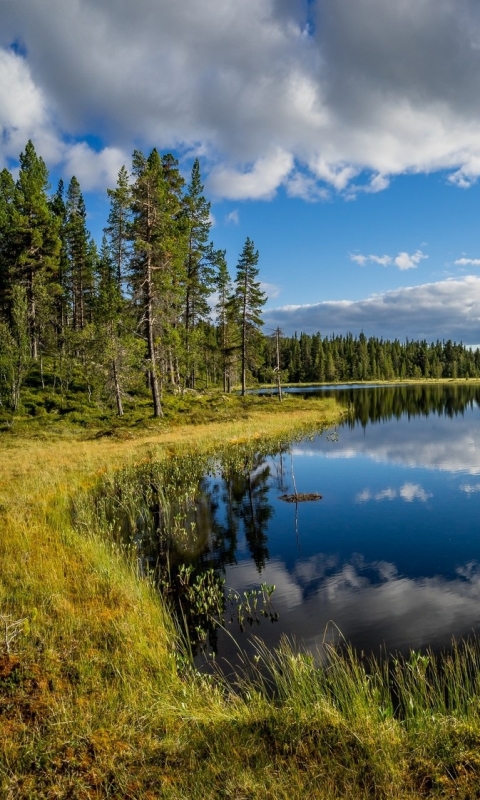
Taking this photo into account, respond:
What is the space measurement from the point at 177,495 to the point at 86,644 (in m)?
11.2

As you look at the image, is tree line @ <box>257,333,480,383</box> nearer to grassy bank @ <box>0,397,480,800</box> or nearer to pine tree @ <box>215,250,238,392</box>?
pine tree @ <box>215,250,238,392</box>

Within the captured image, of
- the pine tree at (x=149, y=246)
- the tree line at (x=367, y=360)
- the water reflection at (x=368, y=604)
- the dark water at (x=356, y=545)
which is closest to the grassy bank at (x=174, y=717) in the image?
the water reflection at (x=368, y=604)

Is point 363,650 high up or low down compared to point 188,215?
down

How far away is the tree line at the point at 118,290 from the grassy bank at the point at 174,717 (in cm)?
2479

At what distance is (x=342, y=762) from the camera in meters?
4.52

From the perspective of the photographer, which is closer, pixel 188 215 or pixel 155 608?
pixel 155 608

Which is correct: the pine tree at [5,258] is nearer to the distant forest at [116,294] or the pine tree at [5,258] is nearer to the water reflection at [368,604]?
the distant forest at [116,294]

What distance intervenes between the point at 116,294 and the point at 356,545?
29.7 meters

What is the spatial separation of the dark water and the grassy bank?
4.41 ft

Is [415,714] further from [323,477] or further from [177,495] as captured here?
[323,477]

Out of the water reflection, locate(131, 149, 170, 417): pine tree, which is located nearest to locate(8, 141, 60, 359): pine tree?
locate(131, 149, 170, 417): pine tree

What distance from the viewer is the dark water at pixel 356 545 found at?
8.76 meters

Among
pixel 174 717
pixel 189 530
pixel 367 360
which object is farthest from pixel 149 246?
pixel 367 360

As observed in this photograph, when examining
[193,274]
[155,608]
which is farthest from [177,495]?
[193,274]
